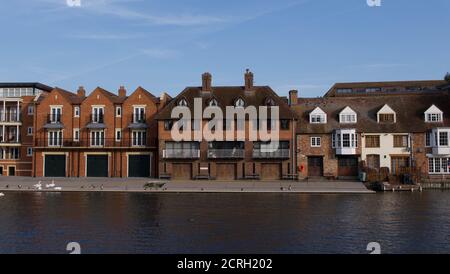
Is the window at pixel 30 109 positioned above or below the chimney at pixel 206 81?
below

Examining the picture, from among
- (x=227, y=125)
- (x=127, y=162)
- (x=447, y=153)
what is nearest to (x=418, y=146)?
(x=447, y=153)

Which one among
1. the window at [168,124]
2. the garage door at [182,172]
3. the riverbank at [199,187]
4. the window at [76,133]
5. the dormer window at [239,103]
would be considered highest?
the dormer window at [239,103]

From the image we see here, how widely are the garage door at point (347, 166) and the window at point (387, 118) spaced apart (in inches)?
218

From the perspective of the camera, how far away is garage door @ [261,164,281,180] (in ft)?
172

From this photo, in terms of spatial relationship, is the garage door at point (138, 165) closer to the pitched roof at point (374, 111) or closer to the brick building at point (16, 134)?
the brick building at point (16, 134)

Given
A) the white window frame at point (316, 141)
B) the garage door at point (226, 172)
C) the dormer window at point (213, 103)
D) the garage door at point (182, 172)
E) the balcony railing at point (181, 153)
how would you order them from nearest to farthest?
the white window frame at point (316, 141) → the garage door at point (226, 172) → the balcony railing at point (181, 153) → the garage door at point (182, 172) → the dormer window at point (213, 103)

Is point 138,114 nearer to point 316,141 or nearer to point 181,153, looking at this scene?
Answer: point 181,153

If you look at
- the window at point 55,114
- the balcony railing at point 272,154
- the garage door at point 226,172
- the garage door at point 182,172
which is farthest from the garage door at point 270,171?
the window at point 55,114

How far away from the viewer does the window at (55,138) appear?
58062 mm

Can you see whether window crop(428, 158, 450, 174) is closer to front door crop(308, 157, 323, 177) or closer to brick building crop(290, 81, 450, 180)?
brick building crop(290, 81, 450, 180)

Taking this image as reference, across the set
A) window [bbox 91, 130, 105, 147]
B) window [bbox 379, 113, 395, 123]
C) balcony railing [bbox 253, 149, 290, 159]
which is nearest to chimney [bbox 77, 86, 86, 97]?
window [bbox 91, 130, 105, 147]

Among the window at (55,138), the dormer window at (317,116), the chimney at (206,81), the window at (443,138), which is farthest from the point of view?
the window at (55,138)
